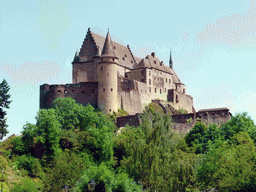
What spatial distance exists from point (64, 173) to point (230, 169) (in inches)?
693

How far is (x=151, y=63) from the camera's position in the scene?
326 ft

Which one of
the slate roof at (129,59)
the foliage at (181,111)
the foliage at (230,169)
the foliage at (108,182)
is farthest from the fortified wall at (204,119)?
the slate roof at (129,59)

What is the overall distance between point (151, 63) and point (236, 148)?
52.2 meters

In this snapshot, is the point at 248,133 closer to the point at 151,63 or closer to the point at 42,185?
the point at 42,185

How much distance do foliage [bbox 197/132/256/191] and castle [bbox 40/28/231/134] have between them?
24243 mm

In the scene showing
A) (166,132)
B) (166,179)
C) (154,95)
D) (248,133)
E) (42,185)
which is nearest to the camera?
(166,179)

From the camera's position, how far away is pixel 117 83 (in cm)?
8500

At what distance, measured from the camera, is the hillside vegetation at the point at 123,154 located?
46250mm

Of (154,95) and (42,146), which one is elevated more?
(154,95)

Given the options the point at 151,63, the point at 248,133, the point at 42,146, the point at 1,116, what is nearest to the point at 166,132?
the point at 248,133

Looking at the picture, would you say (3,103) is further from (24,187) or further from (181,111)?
(181,111)

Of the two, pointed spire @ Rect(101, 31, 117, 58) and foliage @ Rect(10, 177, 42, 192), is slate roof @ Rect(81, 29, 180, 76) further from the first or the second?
foliage @ Rect(10, 177, 42, 192)

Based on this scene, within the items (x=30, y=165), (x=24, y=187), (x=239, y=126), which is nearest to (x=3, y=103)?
(x=30, y=165)

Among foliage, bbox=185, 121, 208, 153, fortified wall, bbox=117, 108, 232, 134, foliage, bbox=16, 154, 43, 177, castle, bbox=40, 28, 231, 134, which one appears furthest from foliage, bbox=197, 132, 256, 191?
castle, bbox=40, 28, 231, 134
